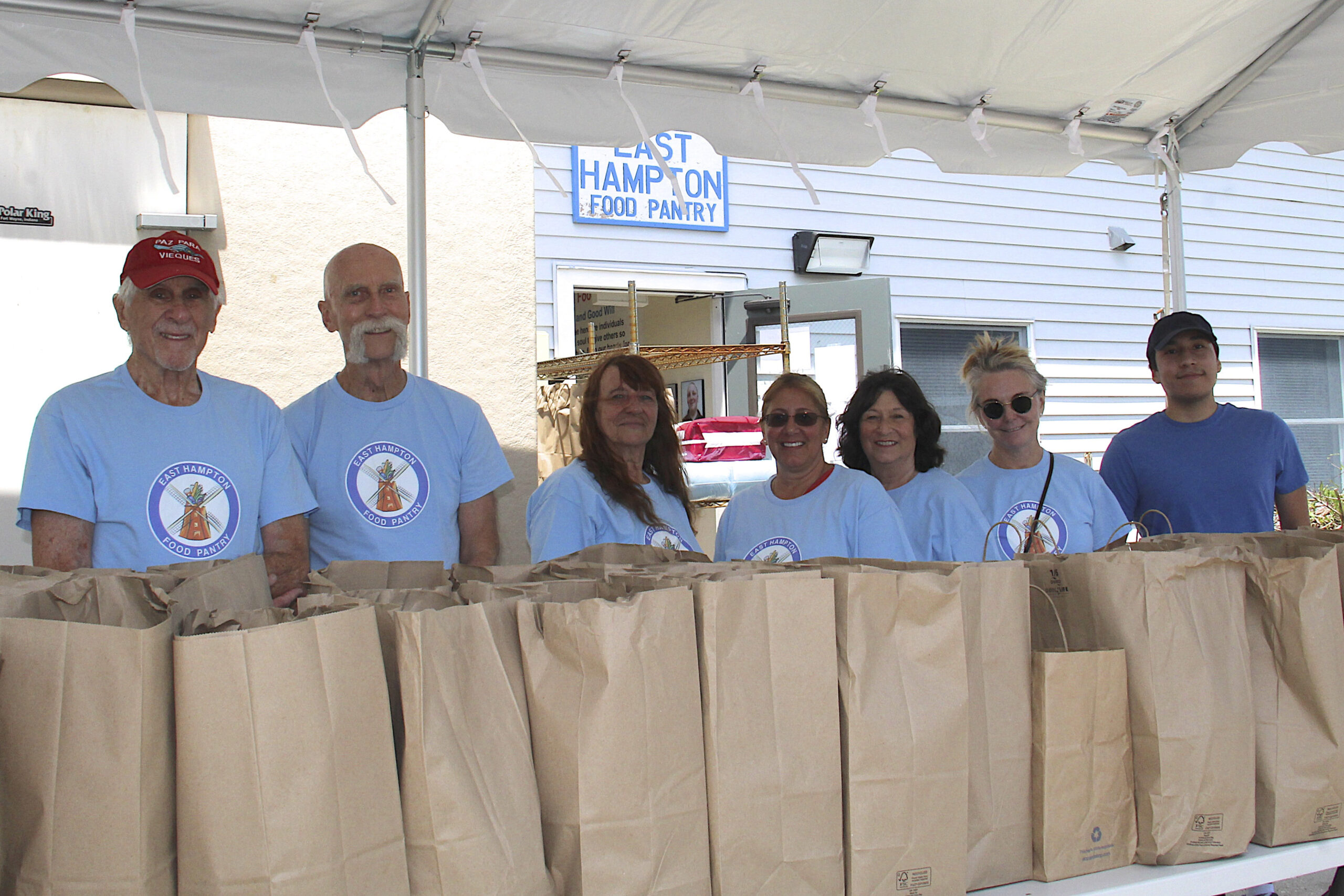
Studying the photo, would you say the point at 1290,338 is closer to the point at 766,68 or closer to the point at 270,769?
the point at 766,68

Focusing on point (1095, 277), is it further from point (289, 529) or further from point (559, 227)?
point (289, 529)

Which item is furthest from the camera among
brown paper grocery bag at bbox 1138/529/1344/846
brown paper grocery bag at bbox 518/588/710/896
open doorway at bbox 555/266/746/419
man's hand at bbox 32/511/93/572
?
open doorway at bbox 555/266/746/419

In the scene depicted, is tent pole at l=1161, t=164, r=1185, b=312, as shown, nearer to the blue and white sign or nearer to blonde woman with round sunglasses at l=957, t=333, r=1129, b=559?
blonde woman with round sunglasses at l=957, t=333, r=1129, b=559

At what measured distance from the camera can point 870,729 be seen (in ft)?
4.03

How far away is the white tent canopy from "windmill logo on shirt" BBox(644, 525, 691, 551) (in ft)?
3.48

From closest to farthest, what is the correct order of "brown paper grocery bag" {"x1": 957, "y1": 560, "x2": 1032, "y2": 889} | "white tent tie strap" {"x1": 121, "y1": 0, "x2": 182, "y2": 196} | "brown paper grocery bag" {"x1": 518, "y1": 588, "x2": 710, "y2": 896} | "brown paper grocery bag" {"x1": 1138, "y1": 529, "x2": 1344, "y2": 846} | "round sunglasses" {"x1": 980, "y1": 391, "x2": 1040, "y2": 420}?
"brown paper grocery bag" {"x1": 518, "y1": 588, "x2": 710, "y2": 896} → "brown paper grocery bag" {"x1": 957, "y1": 560, "x2": 1032, "y2": 889} → "brown paper grocery bag" {"x1": 1138, "y1": 529, "x2": 1344, "y2": 846} → "white tent tie strap" {"x1": 121, "y1": 0, "x2": 182, "y2": 196} → "round sunglasses" {"x1": 980, "y1": 391, "x2": 1040, "y2": 420}

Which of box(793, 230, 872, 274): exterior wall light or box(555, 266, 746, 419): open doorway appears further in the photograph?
box(793, 230, 872, 274): exterior wall light

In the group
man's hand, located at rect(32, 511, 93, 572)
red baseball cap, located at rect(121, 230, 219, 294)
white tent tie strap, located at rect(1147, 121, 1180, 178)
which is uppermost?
white tent tie strap, located at rect(1147, 121, 1180, 178)

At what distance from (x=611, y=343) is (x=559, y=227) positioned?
2150 millimetres

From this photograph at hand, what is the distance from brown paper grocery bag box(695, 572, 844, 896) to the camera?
117 centimetres

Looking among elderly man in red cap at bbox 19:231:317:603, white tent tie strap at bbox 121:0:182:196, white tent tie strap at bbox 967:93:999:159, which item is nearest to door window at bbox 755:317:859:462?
white tent tie strap at bbox 967:93:999:159

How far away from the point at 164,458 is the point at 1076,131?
10.7 feet

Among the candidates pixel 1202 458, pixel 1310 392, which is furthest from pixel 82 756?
pixel 1310 392

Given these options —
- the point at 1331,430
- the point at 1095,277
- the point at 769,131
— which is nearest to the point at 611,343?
the point at 1095,277
